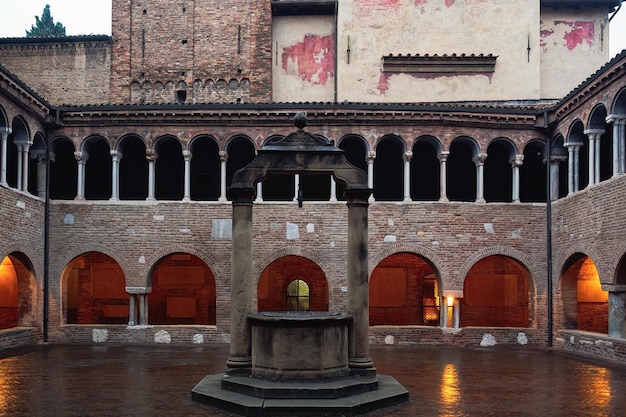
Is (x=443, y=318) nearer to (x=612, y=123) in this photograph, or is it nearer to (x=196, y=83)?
(x=612, y=123)

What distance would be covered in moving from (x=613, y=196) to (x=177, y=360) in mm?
12376

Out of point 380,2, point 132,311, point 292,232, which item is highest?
point 380,2

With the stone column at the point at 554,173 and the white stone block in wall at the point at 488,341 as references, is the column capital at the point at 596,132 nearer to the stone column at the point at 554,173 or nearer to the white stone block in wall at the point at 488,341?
the stone column at the point at 554,173

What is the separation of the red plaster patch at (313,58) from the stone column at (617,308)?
1450 centimetres

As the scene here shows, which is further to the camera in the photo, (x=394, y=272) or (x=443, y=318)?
(x=394, y=272)

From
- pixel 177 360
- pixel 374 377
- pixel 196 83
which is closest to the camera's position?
pixel 374 377

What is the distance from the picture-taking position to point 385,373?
50.4 feet

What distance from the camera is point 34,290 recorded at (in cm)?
2112

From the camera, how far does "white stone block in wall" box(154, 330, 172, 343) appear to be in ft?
70.8

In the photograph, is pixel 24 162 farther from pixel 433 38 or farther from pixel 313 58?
pixel 433 38

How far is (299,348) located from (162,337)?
428 inches

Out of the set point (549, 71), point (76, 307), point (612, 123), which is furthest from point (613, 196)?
point (76, 307)

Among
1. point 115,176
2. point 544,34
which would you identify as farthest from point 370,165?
point 544,34

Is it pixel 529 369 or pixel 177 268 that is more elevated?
pixel 177 268
